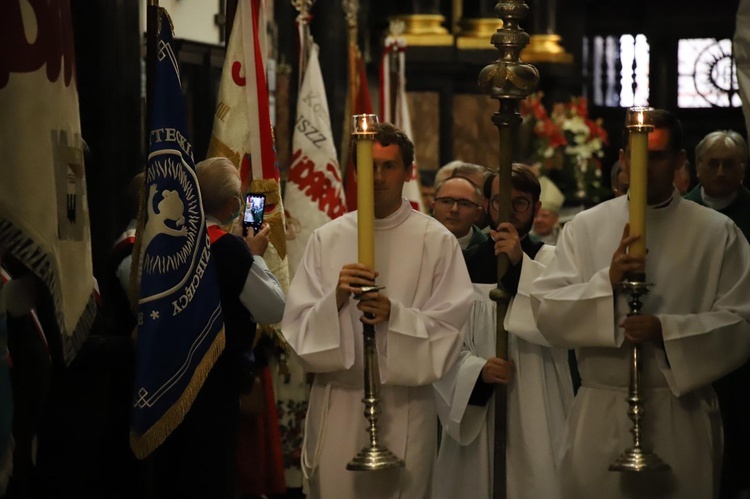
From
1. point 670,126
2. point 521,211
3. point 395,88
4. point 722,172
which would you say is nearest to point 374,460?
point 670,126

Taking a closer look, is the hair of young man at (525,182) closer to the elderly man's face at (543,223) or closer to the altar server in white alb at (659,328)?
the altar server in white alb at (659,328)

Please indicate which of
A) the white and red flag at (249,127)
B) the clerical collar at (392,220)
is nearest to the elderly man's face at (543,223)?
the white and red flag at (249,127)

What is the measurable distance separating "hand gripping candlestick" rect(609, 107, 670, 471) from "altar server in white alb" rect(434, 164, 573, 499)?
132 centimetres

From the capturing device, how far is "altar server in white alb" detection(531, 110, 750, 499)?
4.34m

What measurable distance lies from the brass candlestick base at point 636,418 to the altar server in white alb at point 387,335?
29.0 inches

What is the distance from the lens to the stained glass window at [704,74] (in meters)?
16.0

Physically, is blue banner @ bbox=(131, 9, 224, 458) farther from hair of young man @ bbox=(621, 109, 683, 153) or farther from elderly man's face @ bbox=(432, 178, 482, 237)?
elderly man's face @ bbox=(432, 178, 482, 237)

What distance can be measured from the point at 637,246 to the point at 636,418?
1.76ft

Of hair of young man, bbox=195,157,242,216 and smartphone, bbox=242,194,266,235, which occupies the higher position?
hair of young man, bbox=195,157,242,216

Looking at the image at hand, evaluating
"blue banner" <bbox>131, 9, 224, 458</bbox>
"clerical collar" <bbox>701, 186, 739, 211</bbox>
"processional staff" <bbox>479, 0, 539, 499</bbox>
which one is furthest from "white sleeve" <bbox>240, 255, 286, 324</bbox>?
"clerical collar" <bbox>701, 186, 739, 211</bbox>

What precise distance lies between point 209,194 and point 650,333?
6.49 ft

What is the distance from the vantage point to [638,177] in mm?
4039

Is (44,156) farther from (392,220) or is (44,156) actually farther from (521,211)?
(521,211)

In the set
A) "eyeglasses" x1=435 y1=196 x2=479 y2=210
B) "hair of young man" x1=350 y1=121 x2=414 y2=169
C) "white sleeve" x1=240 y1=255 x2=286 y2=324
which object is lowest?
"white sleeve" x1=240 y1=255 x2=286 y2=324
